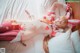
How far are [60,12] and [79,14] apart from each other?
0.52 feet

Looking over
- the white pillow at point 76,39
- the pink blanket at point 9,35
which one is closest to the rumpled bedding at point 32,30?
the pink blanket at point 9,35

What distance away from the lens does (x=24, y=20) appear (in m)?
1.44

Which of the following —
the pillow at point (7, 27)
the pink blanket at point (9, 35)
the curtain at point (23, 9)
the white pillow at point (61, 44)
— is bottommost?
the white pillow at point (61, 44)

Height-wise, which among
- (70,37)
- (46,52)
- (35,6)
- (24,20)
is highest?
(35,6)

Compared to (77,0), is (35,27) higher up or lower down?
lower down

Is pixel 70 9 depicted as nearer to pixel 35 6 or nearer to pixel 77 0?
pixel 77 0

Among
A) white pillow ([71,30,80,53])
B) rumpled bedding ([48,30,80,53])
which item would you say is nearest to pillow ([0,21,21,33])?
rumpled bedding ([48,30,80,53])

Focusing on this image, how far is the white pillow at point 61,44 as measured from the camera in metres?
1.41

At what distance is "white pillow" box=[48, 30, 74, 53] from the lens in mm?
1405

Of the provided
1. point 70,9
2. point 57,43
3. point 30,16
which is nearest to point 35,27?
point 30,16

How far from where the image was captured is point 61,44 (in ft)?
4.63

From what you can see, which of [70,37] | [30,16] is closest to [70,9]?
[70,37]

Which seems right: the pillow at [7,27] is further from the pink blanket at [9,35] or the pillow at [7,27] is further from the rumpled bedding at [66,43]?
the rumpled bedding at [66,43]

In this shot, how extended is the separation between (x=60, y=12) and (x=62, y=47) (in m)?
0.29
